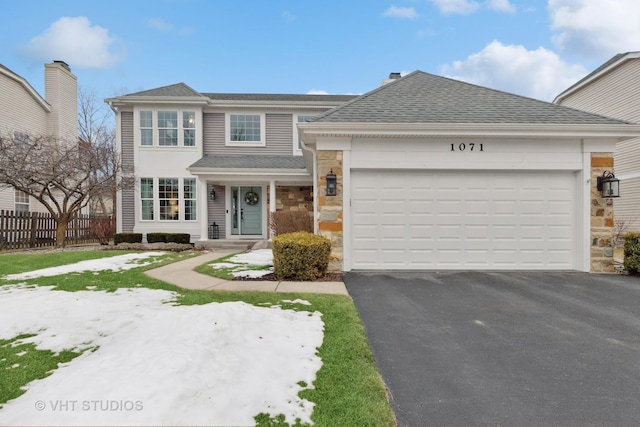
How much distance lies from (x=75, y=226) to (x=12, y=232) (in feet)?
9.23

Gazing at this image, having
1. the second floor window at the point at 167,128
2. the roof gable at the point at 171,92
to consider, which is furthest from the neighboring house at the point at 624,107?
the roof gable at the point at 171,92

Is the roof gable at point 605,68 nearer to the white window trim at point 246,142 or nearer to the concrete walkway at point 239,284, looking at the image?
the white window trim at point 246,142

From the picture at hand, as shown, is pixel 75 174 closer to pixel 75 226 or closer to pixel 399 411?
pixel 75 226

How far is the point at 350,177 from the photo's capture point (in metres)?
7.10

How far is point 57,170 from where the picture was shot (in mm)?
11062

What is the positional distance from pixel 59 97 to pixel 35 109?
1329 millimetres

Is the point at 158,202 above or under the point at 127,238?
above

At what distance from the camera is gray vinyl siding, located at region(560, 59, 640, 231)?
12.2m

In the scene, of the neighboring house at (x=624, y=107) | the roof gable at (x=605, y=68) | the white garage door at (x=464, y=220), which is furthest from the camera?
the neighboring house at (x=624, y=107)

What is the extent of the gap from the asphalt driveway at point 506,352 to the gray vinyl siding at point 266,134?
981cm

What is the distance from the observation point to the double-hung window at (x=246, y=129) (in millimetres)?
14094

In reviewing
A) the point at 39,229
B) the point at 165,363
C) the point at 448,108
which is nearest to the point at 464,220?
the point at 448,108

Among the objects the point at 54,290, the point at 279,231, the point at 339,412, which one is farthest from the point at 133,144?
the point at 339,412

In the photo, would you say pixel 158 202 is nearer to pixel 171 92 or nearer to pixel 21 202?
pixel 171 92
